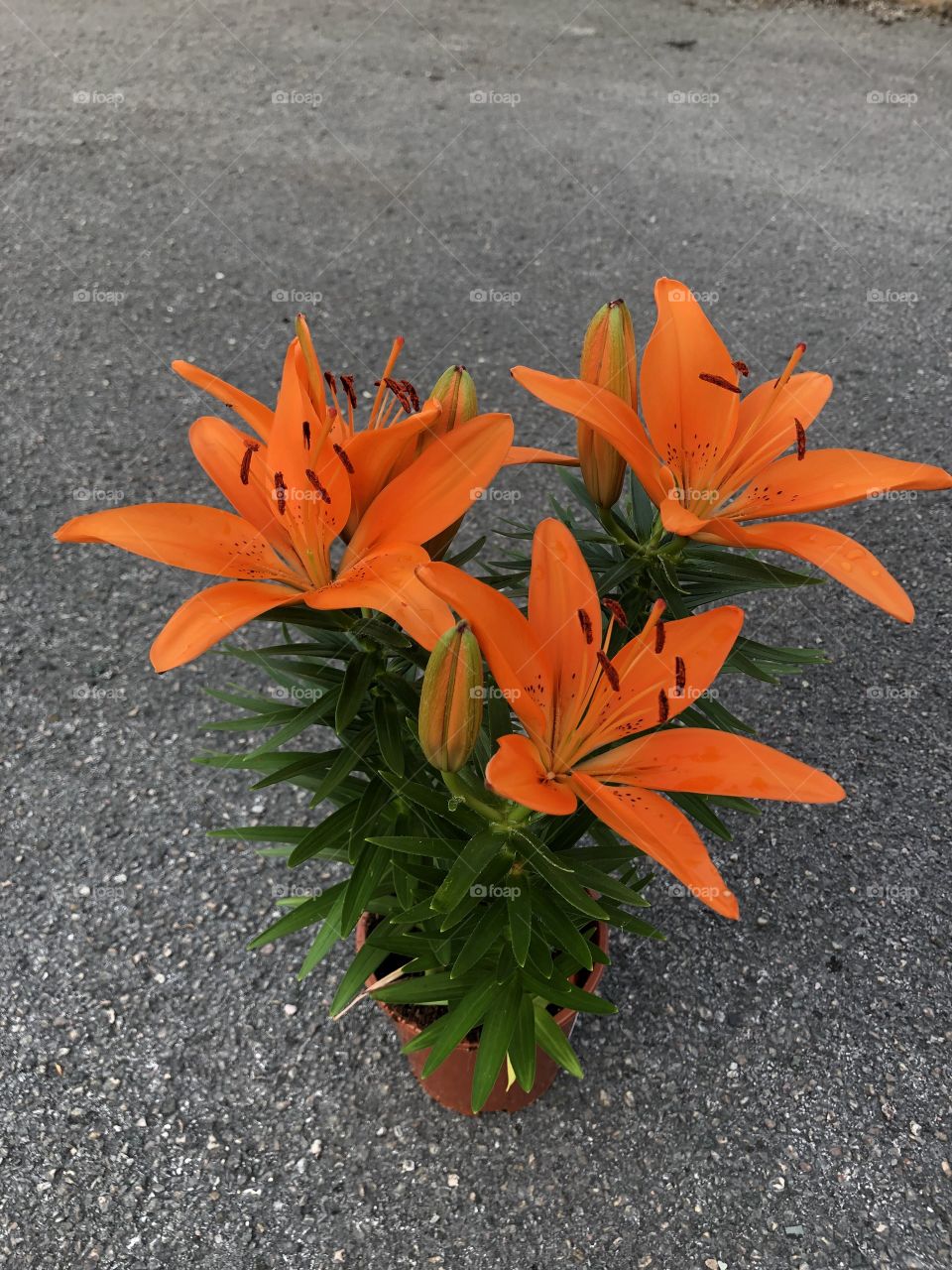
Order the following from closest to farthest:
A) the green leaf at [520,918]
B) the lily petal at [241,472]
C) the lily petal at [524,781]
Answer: the lily petal at [524,781] < the lily petal at [241,472] < the green leaf at [520,918]

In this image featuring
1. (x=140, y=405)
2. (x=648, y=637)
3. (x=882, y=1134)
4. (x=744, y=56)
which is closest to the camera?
(x=648, y=637)

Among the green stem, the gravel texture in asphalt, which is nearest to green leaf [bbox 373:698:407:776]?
the green stem

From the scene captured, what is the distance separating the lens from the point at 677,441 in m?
0.99

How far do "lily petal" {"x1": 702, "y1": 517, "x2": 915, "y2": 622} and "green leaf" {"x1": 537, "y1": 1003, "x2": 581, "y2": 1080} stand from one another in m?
0.72

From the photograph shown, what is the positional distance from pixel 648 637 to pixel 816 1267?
3.38 feet

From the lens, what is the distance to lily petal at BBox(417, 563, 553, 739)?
0.77 m

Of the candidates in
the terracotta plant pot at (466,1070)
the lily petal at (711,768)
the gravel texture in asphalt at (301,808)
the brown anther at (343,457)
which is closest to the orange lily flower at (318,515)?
the brown anther at (343,457)

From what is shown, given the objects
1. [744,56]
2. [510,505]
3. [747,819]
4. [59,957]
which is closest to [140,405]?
[510,505]

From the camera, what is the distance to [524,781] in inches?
29.8

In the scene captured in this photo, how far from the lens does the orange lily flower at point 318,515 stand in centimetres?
82

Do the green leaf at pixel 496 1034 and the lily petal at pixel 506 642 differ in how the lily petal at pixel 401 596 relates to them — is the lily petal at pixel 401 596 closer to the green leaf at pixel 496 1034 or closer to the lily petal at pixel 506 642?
the lily petal at pixel 506 642

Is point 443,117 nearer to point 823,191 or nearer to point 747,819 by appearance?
point 823,191

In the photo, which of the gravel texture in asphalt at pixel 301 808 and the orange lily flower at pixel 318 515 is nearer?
the orange lily flower at pixel 318 515

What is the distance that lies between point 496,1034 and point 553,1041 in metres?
0.12
